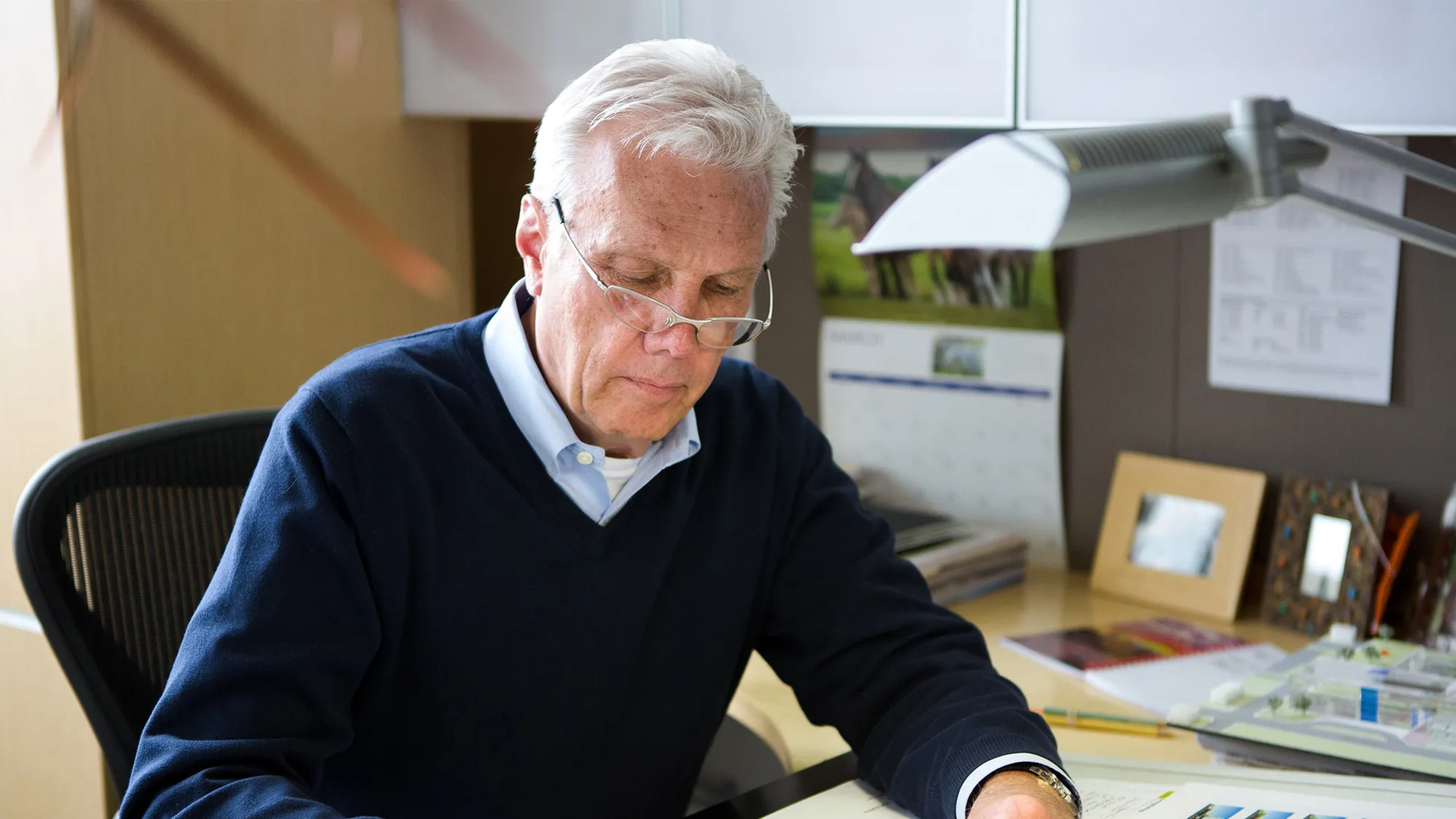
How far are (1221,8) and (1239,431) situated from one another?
0.60 metres

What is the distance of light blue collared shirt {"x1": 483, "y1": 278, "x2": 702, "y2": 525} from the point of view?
1135mm

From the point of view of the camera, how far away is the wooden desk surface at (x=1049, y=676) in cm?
128

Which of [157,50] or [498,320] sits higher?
[157,50]

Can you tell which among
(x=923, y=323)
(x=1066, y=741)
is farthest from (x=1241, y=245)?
(x=1066, y=741)

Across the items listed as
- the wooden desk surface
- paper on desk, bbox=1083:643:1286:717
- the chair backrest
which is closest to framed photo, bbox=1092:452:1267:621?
the wooden desk surface

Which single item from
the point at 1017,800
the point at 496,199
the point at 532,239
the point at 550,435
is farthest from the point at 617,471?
the point at 496,199

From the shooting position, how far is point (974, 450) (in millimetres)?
1838

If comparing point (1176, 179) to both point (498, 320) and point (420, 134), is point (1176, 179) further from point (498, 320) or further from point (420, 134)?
point (420, 134)

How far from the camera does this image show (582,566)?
3.74ft

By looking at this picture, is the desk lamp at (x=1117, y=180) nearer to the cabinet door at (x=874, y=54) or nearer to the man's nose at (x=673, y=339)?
the man's nose at (x=673, y=339)

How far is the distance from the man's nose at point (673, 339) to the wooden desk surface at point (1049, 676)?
0.46 metres

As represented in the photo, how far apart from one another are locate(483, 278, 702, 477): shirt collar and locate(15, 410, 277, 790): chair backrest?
317 millimetres

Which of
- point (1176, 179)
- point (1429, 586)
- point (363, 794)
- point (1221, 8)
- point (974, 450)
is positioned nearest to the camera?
point (1176, 179)

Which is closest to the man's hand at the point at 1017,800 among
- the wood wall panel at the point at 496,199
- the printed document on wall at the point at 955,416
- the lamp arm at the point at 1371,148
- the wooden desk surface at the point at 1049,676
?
the wooden desk surface at the point at 1049,676
